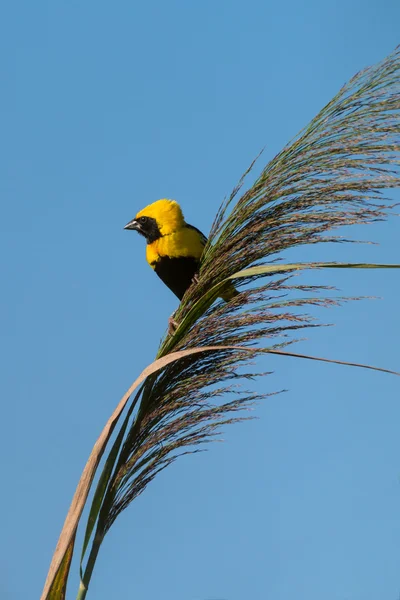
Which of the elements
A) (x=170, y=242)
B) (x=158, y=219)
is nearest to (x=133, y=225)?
(x=158, y=219)

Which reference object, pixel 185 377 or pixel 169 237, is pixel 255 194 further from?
pixel 169 237

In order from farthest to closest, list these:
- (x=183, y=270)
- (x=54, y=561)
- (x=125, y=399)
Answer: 1. (x=183, y=270)
2. (x=125, y=399)
3. (x=54, y=561)

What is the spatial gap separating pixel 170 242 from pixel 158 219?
0.20 meters

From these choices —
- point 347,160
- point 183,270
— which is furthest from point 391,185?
point 183,270

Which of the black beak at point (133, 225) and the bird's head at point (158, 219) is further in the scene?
the black beak at point (133, 225)

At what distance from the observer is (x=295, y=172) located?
1982mm

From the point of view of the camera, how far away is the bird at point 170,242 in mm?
3688

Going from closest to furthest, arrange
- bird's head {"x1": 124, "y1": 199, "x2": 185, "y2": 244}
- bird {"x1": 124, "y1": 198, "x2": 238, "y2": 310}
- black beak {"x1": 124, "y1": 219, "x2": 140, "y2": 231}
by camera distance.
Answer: bird {"x1": 124, "y1": 198, "x2": 238, "y2": 310}, bird's head {"x1": 124, "y1": 199, "x2": 185, "y2": 244}, black beak {"x1": 124, "y1": 219, "x2": 140, "y2": 231}

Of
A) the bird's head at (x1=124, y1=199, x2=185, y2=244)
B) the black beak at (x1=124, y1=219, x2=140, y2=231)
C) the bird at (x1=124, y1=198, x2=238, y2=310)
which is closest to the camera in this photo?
the bird at (x1=124, y1=198, x2=238, y2=310)

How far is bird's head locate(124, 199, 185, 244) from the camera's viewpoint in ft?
12.7

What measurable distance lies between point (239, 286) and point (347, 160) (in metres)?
0.47

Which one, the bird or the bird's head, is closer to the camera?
the bird

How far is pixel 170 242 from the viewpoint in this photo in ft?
12.4

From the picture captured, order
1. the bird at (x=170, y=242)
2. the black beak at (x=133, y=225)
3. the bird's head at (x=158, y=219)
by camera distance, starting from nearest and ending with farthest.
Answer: the bird at (x=170, y=242) < the bird's head at (x=158, y=219) < the black beak at (x=133, y=225)
